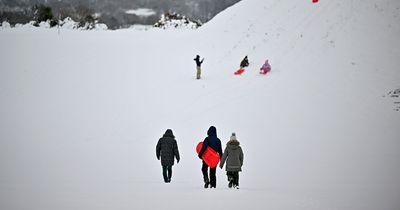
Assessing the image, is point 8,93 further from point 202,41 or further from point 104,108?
point 202,41

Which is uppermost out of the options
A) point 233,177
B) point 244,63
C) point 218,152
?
point 244,63

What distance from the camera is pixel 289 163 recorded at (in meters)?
10.3

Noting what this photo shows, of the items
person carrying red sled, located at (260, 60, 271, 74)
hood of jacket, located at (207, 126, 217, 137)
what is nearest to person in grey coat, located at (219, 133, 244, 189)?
hood of jacket, located at (207, 126, 217, 137)

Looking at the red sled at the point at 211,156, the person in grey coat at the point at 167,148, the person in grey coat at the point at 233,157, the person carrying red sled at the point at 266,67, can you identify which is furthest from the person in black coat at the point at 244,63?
the red sled at the point at 211,156

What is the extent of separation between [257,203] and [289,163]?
4.23 metres

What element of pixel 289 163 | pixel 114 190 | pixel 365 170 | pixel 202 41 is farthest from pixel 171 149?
pixel 202 41

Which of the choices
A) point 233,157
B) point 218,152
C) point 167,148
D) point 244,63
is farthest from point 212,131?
point 244,63

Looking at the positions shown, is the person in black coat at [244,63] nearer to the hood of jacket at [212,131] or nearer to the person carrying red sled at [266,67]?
the person carrying red sled at [266,67]

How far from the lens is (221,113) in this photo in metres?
14.8

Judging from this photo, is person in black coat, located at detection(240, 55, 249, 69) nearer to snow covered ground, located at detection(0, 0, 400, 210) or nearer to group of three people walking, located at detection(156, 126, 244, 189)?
snow covered ground, located at detection(0, 0, 400, 210)

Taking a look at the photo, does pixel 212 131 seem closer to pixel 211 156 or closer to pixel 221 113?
pixel 211 156

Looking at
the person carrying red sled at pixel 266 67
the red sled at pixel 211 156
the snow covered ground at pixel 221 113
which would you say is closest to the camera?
the snow covered ground at pixel 221 113

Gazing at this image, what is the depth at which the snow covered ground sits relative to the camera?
292 inches

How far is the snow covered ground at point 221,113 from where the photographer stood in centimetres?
742
